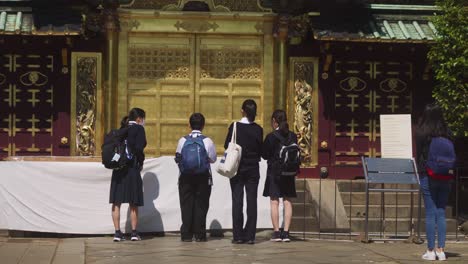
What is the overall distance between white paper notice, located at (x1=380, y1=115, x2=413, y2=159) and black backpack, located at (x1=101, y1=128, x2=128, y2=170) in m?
4.70

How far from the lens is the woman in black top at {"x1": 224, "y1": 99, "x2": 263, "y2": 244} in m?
14.0

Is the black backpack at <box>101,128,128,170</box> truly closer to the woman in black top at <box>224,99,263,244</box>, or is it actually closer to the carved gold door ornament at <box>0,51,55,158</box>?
the woman in black top at <box>224,99,263,244</box>

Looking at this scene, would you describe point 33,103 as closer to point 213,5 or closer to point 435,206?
point 213,5

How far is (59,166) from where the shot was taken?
49.1ft

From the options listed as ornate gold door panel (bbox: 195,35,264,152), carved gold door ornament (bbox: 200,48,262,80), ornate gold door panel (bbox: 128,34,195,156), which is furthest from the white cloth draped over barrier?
carved gold door ornament (bbox: 200,48,262,80)

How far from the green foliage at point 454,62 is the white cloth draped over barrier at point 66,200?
211 inches

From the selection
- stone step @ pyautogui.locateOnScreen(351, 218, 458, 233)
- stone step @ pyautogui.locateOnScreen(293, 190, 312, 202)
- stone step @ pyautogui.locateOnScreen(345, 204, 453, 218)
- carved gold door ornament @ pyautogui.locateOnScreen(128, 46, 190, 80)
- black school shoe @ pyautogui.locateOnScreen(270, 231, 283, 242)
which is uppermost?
carved gold door ornament @ pyautogui.locateOnScreen(128, 46, 190, 80)

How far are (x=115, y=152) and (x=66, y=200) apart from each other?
1375mm

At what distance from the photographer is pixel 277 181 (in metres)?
14.2

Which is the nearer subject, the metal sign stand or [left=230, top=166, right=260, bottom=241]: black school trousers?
[left=230, top=166, right=260, bottom=241]: black school trousers

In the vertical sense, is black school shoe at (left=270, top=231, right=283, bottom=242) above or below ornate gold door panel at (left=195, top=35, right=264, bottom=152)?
below

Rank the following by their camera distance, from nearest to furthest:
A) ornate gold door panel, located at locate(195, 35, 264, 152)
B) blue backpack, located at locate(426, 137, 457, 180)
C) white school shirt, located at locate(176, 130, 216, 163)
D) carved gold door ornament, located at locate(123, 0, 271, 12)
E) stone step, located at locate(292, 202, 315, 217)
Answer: blue backpack, located at locate(426, 137, 457, 180)
white school shirt, located at locate(176, 130, 216, 163)
stone step, located at locate(292, 202, 315, 217)
carved gold door ornament, located at locate(123, 0, 271, 12)
ornate gold door panel, located at locate(195, 35, 264, 152)

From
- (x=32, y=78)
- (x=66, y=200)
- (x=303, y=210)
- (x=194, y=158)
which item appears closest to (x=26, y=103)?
(x=32, y=78)

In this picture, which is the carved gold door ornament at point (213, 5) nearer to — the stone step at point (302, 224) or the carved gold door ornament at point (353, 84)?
the carved gold door ornament at point (353, 84)
